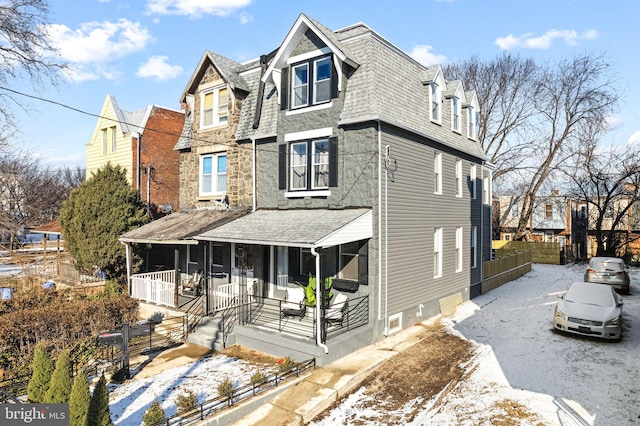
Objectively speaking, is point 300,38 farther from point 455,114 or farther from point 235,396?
point 235,396

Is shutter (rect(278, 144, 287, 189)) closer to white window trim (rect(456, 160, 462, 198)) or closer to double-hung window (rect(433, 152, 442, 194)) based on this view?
double-hung window (rect(433, 152, 442, 194))

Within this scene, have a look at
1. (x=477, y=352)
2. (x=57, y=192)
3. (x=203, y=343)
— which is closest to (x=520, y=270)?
(x=477, y=352)

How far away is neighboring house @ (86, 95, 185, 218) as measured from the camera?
77.0ft

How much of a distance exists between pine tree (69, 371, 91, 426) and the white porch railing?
10372 mm

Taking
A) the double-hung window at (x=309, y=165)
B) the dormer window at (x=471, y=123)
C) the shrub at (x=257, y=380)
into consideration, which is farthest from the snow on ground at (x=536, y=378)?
the dormer window at (x=471, y=123)

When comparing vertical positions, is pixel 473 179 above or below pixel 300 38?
below

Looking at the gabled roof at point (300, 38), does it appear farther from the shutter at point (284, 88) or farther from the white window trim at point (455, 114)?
the white window trim at point (455, 114)

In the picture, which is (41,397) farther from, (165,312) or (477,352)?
(477,352)

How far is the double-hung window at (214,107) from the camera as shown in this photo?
59.5 feet

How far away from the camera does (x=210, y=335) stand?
13.6 meters

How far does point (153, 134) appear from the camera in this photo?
80.4 feet

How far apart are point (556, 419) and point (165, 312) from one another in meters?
13.8

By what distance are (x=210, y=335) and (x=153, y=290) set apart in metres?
4.74

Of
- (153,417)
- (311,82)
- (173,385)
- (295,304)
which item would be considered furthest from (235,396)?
(311,82)
